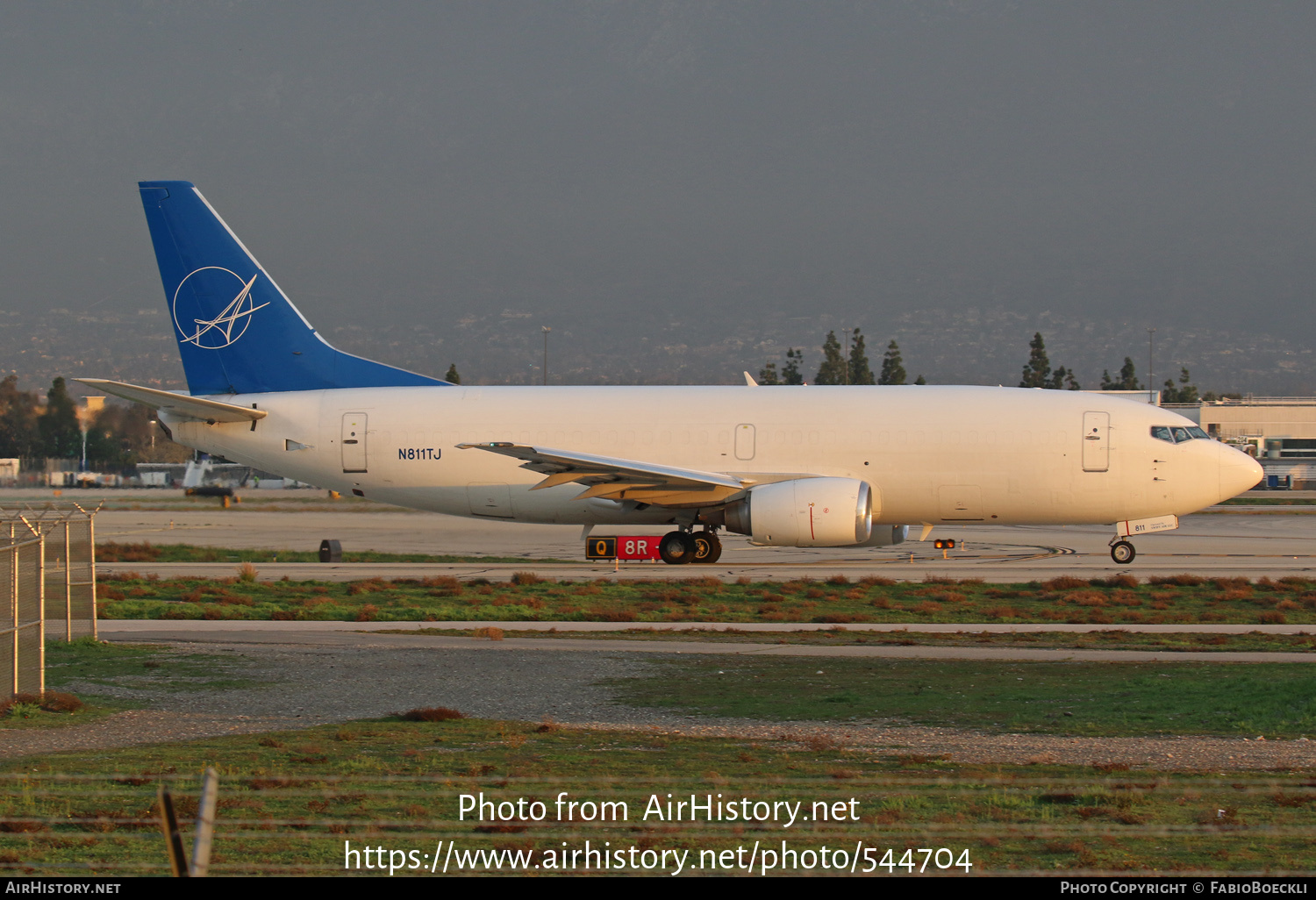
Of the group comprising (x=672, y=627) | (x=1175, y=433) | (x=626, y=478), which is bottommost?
(x=672, y=627)

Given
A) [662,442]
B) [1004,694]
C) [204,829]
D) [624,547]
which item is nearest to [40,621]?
[1004,694]

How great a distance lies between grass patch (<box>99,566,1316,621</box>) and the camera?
22062 millimetres

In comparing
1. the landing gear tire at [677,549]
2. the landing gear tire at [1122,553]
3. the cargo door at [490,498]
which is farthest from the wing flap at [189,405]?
the landing gear tire at [1122,553]

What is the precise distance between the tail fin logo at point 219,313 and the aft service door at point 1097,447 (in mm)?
20790

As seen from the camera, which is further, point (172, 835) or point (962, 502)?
point (962, 502)

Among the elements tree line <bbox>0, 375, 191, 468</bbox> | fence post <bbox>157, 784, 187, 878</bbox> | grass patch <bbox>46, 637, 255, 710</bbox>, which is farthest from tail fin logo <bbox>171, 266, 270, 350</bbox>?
tree line <bbox>0, 375, 191, 468</bbox>

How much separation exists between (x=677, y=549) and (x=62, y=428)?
8397 centimetres

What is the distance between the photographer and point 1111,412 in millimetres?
29062

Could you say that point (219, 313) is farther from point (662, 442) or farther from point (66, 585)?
point (66, 585)

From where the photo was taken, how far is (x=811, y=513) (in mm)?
26984

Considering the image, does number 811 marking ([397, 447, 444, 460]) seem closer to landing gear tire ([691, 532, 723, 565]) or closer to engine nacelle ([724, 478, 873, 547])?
landing gear tire ([691, 532, 723, 565])

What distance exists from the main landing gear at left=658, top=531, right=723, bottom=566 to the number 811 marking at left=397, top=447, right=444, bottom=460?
6006 millimetres

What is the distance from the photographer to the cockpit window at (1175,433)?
2870 centimetres

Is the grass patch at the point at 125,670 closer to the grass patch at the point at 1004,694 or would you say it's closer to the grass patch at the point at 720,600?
the grass patch at the point at 720,600
